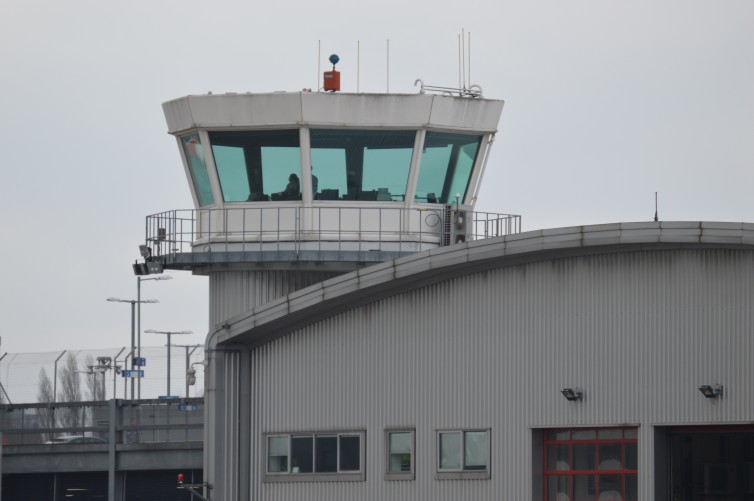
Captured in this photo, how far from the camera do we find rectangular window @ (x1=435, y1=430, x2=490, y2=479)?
27906 millimetres

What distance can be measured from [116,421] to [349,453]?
16.0m

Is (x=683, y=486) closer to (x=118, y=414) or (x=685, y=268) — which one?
(x=685, y=268)

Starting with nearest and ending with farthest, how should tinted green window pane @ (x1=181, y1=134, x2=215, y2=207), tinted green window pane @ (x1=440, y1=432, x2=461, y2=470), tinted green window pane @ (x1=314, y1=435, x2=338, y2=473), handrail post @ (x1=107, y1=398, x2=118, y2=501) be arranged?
1. tinted green window pane @ (x1=440, y1=432, x2=461, y2=470)
2. tinted green window pane @ (x1=314, y1=435, x2=338, y2=473)
3. tinted green window pane @ (x1=181, y1=134, x2=215, y2=207)
4. handrail post @ (x1=107, y1=398, x2=118, y2=501)

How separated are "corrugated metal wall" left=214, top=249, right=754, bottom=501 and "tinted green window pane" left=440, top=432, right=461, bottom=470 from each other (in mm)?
164

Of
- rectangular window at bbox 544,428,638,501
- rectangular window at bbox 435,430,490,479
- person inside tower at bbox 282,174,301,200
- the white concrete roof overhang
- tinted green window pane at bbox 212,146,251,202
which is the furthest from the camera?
tinted green window pane at bbox 212,146,251,202

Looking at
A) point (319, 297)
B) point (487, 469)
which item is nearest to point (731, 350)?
point (487, 469)

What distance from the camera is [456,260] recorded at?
27.8 m

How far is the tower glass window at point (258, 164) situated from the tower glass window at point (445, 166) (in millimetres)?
2451

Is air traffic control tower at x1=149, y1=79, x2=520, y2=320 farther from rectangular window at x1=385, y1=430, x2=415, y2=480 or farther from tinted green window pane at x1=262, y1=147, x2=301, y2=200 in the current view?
rectangular window at x1=385, y1=430, x2=415, y2=480

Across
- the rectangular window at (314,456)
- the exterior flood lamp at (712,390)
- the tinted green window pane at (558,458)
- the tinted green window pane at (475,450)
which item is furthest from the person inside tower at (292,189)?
the exterior flood lamp at (712,390)

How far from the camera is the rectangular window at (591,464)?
2672cm

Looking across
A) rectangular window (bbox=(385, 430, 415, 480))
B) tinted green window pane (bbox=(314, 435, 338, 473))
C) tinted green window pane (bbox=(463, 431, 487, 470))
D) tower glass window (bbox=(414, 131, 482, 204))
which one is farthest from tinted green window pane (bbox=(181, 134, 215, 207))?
tinted green window pane (bbox=(463, 431, 487, 470))

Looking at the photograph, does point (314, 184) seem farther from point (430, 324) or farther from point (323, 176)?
point (430, 324)

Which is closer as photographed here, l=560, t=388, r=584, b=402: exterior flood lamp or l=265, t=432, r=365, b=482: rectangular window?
l=560, t=388, r=584, b=402: exterior flood lamp
